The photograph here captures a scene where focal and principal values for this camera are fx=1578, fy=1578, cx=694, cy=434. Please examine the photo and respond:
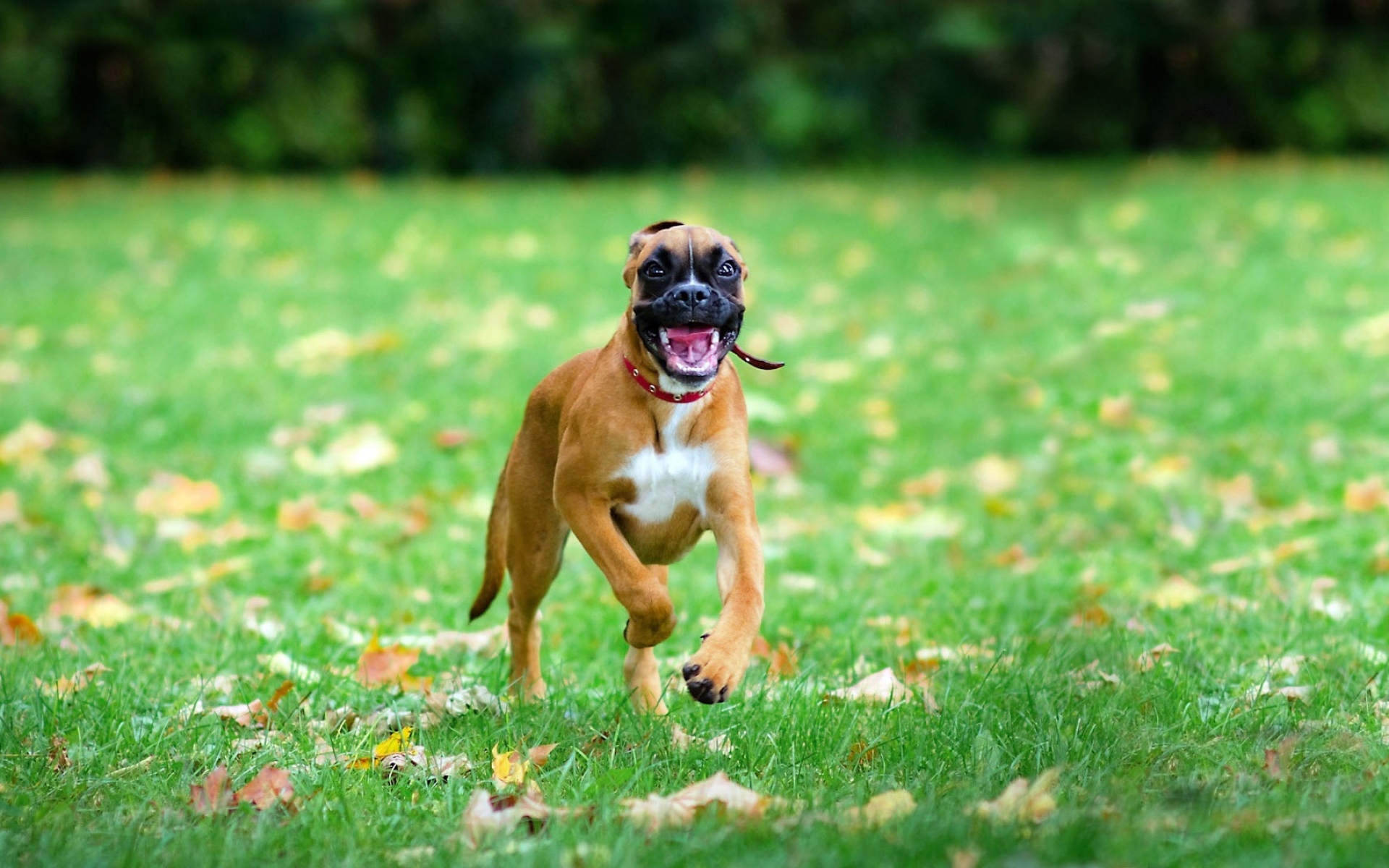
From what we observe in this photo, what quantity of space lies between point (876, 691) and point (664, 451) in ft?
2.78

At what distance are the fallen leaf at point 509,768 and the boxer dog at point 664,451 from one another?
1.26ft

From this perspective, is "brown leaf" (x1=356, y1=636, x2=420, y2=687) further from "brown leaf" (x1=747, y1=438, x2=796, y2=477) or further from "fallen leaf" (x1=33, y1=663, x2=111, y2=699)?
"brown leaf" (x1=747, y1=438, x2=796, y2=477)

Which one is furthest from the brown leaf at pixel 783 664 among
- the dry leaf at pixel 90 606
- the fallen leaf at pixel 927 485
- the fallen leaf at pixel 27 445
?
the fallen leaf at pixel 27 445

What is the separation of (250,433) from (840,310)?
4516mm

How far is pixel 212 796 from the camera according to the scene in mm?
3172

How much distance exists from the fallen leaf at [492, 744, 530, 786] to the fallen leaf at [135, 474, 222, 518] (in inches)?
137

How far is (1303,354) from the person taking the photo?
833 centimetres

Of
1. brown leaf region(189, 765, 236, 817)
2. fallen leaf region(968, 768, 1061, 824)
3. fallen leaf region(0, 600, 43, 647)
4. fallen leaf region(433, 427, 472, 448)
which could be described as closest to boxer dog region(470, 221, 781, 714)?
fallen leaf region(968, 768, 1061, 824)

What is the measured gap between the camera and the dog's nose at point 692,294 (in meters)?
3.45

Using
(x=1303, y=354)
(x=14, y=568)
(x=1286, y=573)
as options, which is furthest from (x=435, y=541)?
(x=1303, y=354)

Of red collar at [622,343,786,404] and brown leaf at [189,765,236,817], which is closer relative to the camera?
brown leaf at [189,765,236,817]

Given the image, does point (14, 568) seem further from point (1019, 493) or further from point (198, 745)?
point (1019, 493)

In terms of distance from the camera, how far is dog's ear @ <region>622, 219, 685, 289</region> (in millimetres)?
3770

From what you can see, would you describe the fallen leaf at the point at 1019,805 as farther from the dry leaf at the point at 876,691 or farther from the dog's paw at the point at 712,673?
the dry leaf at the point at 876,691
